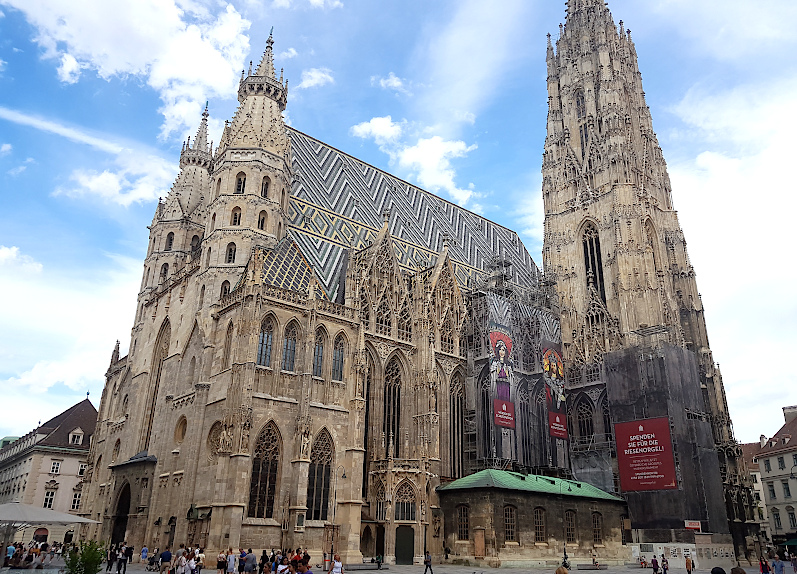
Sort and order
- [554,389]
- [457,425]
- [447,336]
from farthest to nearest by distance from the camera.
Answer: [554,389] → [447,336] → [457,425]

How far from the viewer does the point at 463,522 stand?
3525 centimetres

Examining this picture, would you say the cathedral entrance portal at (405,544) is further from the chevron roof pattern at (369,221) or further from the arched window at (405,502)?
the chevron roof pattern at (369,221)

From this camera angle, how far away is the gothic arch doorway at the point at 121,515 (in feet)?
118

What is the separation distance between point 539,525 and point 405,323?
47.4ft

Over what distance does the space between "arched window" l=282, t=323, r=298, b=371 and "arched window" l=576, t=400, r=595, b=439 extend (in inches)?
931

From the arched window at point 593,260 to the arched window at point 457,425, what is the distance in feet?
49.9

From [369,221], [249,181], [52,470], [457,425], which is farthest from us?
[52,470]

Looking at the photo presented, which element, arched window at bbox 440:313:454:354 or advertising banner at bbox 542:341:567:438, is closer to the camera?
arched window at bbox 440:313:454:354

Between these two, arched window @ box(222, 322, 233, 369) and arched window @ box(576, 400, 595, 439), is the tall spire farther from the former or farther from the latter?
Answer: arched window @ box(576, 400, 595, 439)

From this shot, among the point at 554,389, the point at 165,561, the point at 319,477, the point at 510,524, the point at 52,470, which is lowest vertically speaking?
the point at 165,561

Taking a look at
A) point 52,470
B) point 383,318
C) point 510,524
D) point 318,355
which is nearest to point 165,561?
point 318,355

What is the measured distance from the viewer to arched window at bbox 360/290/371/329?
37.9 m

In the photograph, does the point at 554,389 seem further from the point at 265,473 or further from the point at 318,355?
the point at 265,473

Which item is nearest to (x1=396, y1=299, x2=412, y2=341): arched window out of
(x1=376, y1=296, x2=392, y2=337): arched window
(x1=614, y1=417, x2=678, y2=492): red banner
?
(x1=376, y1=296, x2=392, y2=337): arched window
